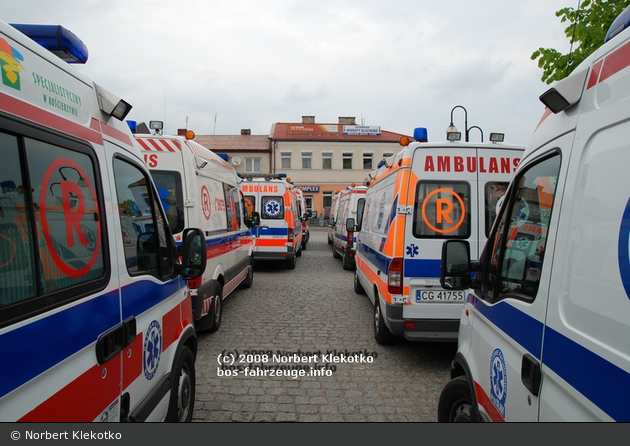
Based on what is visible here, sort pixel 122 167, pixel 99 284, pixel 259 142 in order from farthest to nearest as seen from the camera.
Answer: pixel 259 142
pixel 122 167
pixel 99 284

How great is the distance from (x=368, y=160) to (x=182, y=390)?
37.5 m

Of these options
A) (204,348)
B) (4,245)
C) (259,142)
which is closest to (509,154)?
(204,348)

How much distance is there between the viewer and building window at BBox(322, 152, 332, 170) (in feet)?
129

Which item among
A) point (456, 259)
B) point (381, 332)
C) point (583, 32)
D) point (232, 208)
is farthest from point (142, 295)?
point (583, 32)

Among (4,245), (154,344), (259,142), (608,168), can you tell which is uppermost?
(259,142)

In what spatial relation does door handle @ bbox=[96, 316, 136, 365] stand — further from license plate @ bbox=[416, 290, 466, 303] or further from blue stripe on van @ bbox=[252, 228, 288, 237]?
blue stripe on van @ bbox=[252, 228, 288, 237]

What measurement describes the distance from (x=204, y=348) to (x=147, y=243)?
122 inches

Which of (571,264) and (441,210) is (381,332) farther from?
(571,264)

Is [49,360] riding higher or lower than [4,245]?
lower

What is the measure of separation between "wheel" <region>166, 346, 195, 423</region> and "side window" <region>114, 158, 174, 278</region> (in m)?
0.72

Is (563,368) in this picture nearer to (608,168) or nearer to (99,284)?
(608,168)

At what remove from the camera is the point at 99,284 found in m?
1.93

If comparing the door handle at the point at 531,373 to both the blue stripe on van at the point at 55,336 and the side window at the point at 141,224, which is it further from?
the side window at the point at 141,224

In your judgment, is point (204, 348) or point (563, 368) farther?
point (204, 348)
